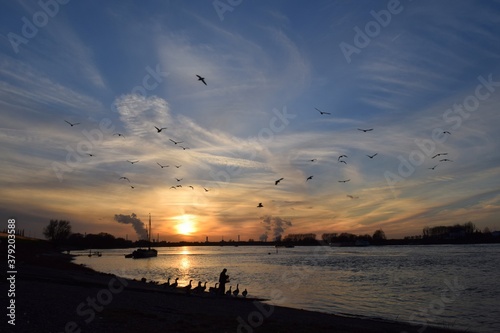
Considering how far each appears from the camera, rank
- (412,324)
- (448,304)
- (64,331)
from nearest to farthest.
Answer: (64,331) < (412,324) < (448,304)

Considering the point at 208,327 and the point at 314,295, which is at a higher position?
the point at 208,327

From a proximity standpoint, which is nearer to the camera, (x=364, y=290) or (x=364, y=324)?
(x=364, y=324)

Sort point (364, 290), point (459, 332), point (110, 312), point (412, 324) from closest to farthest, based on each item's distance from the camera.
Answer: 1. point (110, 312)
2. point (459, 332)
3. point (412, 324)
4. point (364, 290)

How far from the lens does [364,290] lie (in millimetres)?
42719

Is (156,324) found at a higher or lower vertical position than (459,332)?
higher

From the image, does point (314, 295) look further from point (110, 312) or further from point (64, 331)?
point (64, 331)

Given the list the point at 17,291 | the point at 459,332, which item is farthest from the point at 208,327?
the point at 459,332

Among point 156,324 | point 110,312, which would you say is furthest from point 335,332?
point 110,312

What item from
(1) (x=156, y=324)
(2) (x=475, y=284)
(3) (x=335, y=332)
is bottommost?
(2) (x=475, y=284)

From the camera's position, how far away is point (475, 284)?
152ft

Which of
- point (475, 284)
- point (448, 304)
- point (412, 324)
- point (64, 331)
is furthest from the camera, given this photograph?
point (475, 284)

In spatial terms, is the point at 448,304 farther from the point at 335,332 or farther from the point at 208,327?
the point at 208,327

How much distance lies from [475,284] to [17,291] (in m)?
47.6

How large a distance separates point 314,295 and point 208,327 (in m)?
25.2
